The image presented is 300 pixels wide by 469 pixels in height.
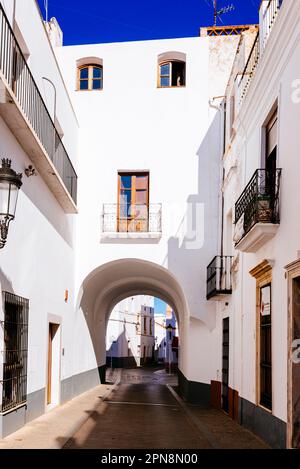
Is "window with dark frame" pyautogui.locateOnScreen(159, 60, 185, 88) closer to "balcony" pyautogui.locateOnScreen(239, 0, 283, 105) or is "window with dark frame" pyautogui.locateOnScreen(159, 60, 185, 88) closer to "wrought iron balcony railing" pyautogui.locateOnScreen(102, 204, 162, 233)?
"wrought iron balcony railing" pyautogui.locateOnScreen(102, 204, 162, 233)

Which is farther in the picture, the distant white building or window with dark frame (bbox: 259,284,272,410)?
the distant white building

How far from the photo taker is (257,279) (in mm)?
9992

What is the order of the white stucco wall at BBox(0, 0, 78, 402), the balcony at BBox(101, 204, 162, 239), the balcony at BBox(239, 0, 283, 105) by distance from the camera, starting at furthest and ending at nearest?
1. the balcony at BBox(101, 204, 162, 239)
2. the balcony at BBox(239, 0, 283, 105)
3. the white stucco wall at BBox(0, 0, 78, 402)

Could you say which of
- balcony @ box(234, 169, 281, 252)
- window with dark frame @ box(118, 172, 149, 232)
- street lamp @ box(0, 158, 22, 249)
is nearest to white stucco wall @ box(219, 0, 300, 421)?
balcony @ box(234, 169, 281, 252)

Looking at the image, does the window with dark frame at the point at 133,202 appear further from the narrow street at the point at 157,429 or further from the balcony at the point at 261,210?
the balcony at the point at 261,210

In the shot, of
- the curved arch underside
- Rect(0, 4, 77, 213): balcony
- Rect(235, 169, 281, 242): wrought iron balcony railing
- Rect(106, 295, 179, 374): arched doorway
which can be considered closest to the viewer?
Rect(0, 4, 77, 213): balcony

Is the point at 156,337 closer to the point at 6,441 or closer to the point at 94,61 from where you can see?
the point at 94,61

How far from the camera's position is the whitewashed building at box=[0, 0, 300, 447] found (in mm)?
8555

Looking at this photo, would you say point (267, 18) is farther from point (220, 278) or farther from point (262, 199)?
point (220, 278)

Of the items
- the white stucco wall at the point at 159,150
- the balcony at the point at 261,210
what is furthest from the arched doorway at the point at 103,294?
the balcony at the point at 261,210

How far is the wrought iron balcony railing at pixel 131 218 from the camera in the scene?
15.7 metres

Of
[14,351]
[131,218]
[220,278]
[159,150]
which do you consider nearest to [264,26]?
[220,278]

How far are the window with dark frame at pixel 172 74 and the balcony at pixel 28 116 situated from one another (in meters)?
4.37

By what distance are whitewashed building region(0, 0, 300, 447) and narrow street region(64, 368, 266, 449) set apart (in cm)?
49
